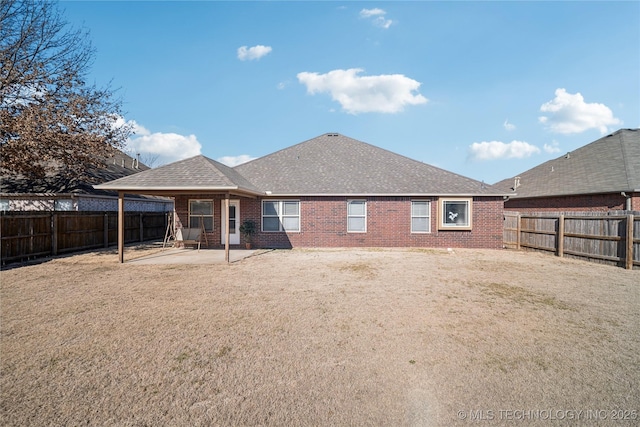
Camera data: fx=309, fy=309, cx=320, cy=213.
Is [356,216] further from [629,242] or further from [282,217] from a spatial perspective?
[629,242]

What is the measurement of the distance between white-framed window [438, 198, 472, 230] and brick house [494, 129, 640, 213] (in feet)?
6.90

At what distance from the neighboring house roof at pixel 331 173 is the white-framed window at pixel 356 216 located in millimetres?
580

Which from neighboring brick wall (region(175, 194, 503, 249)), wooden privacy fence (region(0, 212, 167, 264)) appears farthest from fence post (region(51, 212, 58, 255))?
neighboring brick wall (region(175, 194, 503, 249))

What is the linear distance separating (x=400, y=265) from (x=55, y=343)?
27.3 ft

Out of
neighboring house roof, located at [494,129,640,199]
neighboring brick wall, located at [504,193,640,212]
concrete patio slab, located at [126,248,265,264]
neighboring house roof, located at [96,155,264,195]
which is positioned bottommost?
concrete patio slab, located at [126,248,265,264]

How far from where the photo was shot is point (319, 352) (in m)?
3.88

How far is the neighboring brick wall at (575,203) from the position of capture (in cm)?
1466

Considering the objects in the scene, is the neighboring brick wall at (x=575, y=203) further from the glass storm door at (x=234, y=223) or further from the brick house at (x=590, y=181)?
the glass storm door at (x=234, y=223)

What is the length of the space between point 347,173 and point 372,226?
10.3 feet

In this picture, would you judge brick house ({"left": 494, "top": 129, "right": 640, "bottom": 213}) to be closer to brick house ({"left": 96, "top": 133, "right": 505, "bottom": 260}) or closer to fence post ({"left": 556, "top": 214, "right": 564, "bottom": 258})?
brick house ({"left": 96, "top": 133, "right": 505, "bottom": 260})

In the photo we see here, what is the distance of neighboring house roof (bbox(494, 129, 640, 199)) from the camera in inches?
593

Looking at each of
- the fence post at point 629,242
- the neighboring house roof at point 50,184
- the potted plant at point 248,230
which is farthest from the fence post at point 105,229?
the fence post at point 629,242

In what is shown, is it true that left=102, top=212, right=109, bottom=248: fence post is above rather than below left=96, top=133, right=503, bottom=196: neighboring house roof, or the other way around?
below

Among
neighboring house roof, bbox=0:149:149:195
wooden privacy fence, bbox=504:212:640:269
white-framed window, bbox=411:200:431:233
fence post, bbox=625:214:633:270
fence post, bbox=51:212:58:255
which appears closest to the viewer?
fence post, bbox=625:214:633:270
